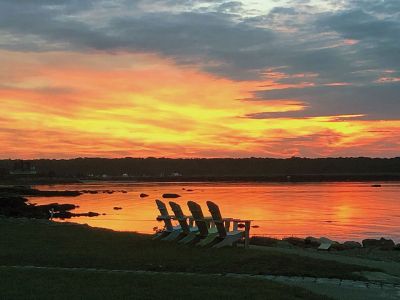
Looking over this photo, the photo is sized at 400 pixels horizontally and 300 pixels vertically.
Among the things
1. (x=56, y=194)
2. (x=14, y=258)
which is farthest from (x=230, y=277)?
(x=56, y=194)

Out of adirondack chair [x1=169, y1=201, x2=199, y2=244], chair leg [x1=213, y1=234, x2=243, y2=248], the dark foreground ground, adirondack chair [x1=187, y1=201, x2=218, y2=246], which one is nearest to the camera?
the dark foreground ground

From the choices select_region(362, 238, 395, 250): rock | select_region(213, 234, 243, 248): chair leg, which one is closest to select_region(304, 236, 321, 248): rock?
select_region(362, 238, 395, 250): rock

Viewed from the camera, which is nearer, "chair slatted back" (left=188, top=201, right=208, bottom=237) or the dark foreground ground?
the dark foreground ground

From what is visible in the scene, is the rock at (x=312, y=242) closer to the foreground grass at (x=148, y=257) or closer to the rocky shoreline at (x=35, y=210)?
the foreground grass at (x=148, y=257)

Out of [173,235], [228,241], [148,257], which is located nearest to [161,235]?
[173,235]

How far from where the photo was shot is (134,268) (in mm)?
10078

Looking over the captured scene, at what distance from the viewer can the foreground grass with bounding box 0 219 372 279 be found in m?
9.95

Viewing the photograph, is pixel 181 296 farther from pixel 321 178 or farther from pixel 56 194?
pixel 321 178

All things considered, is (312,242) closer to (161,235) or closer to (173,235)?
(161,235)

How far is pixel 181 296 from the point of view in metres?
7.11

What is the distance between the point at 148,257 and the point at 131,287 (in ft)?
11.8

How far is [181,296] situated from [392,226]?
29.6 metres

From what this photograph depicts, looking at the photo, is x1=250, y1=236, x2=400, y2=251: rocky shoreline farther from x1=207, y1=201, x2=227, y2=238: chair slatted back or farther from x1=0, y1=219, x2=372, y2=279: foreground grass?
x1=0, y1=219, x2=372, y2=279: foreground grass

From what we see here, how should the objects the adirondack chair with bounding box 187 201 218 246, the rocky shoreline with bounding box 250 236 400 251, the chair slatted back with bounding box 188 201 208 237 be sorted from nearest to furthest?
the adirondack chair with bounding box 187 201 218 246
the chair slatted back with bounding box 188 201 208 237
the rocky shoreline with bounding box 250 236 400 251
